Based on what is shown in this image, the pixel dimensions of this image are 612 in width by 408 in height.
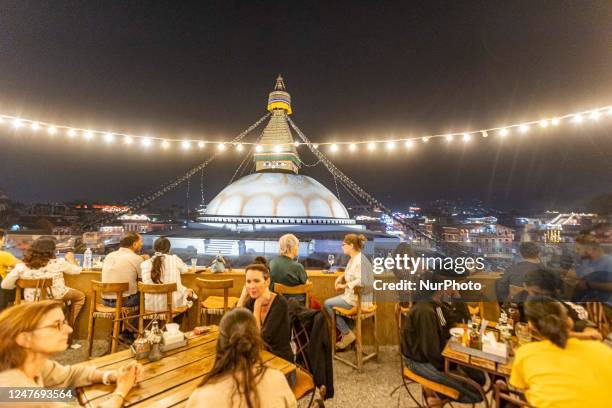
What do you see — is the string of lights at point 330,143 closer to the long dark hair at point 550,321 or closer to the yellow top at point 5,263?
the yellow top at point 5,263

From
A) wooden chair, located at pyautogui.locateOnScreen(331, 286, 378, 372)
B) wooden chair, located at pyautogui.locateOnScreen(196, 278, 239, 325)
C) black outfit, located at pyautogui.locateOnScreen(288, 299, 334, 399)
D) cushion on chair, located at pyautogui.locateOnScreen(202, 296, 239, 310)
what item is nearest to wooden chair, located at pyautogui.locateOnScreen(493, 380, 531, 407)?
black outfit, located at pyautogui.locateOnScreen(288, 299, 334, 399)

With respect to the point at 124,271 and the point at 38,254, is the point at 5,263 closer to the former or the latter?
the point at 38,254

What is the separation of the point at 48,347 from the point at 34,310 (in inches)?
9.3

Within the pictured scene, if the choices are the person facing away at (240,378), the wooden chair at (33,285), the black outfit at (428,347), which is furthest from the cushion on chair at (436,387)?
the wooden chair at (33,285)

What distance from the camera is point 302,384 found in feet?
7.54

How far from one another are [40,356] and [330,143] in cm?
909

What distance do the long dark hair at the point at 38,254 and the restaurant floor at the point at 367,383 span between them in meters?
1.52

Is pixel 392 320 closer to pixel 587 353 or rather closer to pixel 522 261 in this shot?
pixel 522 261

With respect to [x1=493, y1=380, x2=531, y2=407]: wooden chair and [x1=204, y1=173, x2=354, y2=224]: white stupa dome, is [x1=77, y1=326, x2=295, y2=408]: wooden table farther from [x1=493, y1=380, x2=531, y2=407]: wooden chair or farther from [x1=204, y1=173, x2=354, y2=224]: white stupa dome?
[x1=204, y1=173, x2=354, y2=224]: white stupa dome

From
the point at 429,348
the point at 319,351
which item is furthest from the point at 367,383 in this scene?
the point at 319,351

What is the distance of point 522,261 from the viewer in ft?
13.2

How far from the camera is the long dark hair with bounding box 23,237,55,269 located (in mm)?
3746

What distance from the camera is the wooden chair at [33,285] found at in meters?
3.61

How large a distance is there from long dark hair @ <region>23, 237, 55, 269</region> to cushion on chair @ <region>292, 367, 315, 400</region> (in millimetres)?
4205
